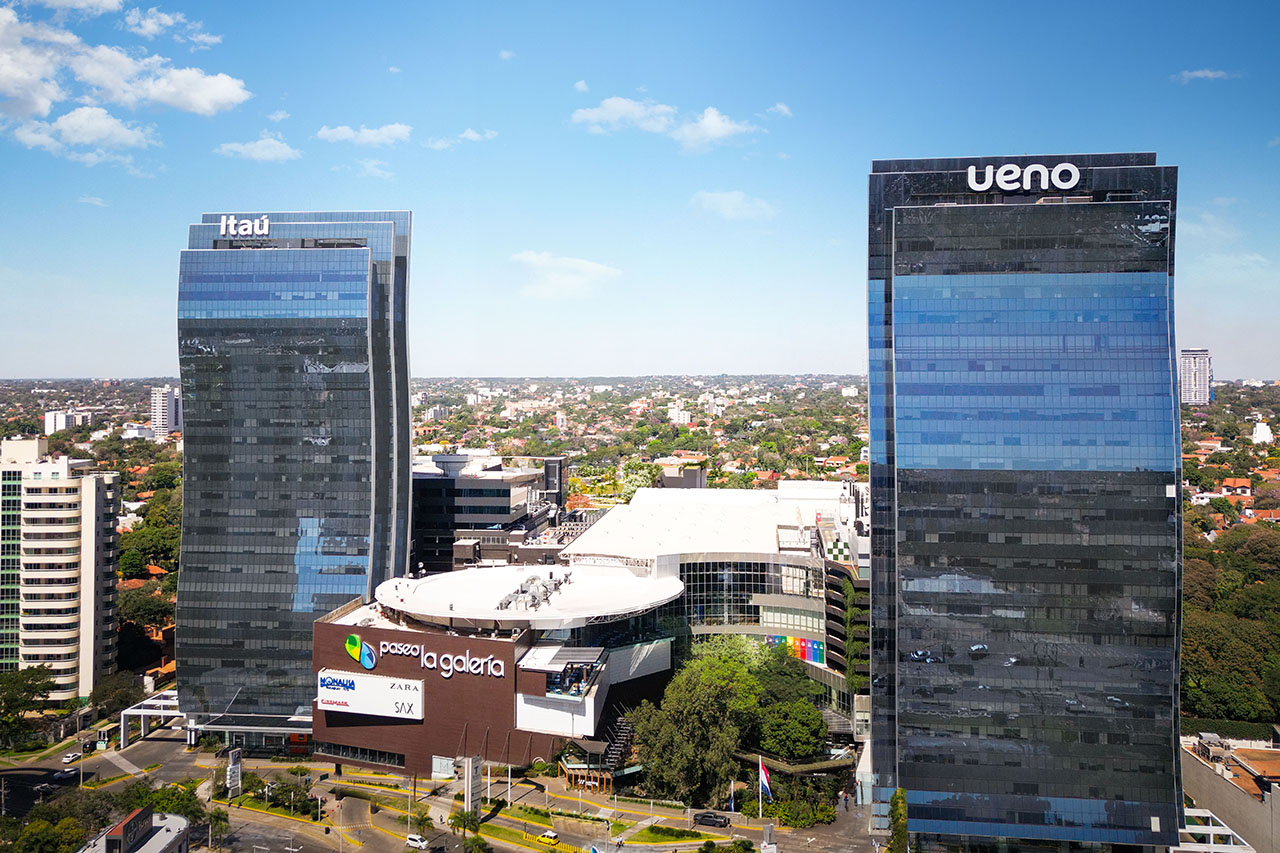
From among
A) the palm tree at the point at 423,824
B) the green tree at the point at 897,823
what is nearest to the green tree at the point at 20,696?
the palm tree at the point at 423,824

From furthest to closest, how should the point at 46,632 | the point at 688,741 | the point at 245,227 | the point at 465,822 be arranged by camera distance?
the point at 46,632
the point at 245,227
the point at 688,741
the point at 465,822

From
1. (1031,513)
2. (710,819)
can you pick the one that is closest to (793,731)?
(710,819)

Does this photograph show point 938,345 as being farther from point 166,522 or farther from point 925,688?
point 166,522

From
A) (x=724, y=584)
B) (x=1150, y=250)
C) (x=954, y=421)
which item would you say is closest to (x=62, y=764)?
(x=724, y=584)

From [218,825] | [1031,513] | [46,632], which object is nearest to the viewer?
[218,825]

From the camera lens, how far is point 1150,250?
2837 inches

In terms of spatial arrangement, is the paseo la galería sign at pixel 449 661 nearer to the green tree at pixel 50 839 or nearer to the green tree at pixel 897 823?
the green tree at pixel 50 839

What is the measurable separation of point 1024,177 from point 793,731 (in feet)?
167

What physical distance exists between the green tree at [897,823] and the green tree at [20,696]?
277ft

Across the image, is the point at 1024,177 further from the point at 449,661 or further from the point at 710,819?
the point at 449,661

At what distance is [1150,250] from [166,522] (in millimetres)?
166823

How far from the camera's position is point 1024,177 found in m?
74.6

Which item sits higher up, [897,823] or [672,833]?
[897,823]

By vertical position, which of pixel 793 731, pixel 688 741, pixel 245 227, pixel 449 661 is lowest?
pixel 793 731
